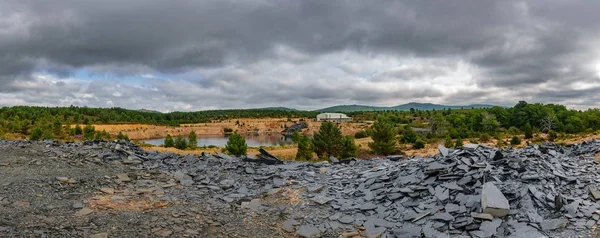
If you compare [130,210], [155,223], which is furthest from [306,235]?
[130,210]

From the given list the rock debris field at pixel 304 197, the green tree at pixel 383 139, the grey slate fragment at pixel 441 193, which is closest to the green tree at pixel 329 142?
the green tree at pixel 383 139

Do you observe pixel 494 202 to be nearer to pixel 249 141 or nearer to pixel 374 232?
pixel 374 232

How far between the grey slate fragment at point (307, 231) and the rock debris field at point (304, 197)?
3cm

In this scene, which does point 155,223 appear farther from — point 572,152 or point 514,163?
point 572,152

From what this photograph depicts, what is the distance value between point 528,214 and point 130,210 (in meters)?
9.42

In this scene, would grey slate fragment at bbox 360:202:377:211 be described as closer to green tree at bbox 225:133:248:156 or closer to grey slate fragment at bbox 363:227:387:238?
grey slate fragment at bbox 363:227:387:238

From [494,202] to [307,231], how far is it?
4304 mm

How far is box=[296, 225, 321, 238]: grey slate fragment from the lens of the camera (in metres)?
8.24

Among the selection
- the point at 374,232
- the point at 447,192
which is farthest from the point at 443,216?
the point at 374,232

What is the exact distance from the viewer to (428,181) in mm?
10086

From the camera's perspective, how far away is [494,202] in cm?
806

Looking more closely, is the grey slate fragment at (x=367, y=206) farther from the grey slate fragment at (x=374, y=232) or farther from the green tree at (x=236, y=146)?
the green tree at (x=236, y=146)

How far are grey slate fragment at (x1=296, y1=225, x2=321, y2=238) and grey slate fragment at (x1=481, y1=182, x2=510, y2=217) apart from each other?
151 inches

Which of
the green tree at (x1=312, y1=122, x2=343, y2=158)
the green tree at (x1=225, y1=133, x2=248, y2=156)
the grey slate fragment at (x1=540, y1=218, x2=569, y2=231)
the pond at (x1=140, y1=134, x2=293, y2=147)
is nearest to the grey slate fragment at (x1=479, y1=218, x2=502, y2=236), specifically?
the grey slate fragment at (x1=540, y1=218, x2=569, y2=231)
